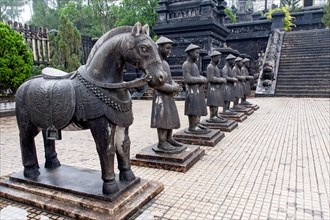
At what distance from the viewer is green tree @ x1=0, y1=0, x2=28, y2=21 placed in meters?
40.5

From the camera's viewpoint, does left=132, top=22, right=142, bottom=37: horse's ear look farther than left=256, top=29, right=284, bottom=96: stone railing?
No

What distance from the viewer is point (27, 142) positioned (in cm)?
335

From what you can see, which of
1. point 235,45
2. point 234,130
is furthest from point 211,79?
point 235,45

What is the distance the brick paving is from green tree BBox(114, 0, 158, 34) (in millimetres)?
15673

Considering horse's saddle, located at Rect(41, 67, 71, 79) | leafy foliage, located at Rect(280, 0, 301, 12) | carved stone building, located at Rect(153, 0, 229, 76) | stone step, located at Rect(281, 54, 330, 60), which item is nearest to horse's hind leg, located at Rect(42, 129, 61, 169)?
horse's saddle, located at Rect(41, 67, 71, 79)

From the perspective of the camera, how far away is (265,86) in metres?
14.2

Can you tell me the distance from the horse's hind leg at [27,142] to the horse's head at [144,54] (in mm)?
1417

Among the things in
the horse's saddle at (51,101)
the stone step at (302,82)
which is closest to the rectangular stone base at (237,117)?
the horse's saddle at (51,101)

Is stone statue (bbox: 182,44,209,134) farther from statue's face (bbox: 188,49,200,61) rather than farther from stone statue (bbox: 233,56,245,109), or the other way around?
stone statue (bbox: 233,56,245,109)

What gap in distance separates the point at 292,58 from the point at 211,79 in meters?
11.9

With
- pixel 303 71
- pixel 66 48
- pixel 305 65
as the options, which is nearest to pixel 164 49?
pixel 66 48

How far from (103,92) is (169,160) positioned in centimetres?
192

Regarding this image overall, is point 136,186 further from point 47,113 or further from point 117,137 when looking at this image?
point 47,113

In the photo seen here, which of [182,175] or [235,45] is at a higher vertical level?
[235,45]
